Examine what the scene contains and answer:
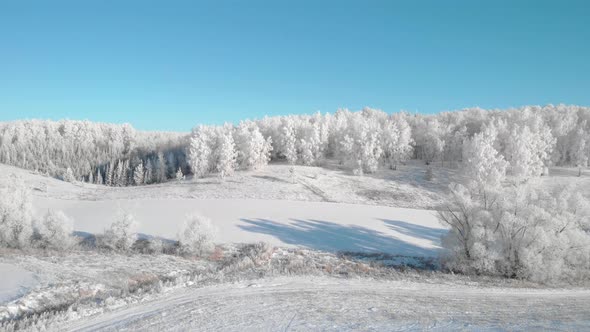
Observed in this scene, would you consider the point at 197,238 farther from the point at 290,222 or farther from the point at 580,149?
the point at 580,149

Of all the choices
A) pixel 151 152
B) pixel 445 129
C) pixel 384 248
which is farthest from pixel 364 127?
pixel 151 152

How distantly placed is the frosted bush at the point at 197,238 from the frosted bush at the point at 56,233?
8310 mm

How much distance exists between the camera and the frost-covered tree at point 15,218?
28.7 m

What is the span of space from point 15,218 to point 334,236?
25694 millimetres

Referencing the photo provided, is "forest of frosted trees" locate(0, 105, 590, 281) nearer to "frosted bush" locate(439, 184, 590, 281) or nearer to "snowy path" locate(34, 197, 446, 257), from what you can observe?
"frosted bush" locate(439, 184, 590, 281)

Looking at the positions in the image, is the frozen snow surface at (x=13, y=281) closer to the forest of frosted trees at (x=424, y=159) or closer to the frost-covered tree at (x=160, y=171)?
the forest of frosted trees at (x=424, y=159)

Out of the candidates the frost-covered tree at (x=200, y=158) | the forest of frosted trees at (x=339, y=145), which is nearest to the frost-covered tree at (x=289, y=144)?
the forest of frosted trees at (x=339, y=145)

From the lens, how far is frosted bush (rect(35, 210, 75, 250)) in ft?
94.6

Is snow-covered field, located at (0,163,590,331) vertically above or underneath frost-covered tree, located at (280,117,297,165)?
underneath

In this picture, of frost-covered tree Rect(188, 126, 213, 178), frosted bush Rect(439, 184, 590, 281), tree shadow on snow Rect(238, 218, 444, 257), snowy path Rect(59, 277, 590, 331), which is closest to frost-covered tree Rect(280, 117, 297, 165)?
frost-covered tree Rect(188, 126, 213, 178)

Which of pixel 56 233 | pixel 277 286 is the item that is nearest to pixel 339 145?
pixel 56 233

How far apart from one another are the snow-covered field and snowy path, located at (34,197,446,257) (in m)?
0.13

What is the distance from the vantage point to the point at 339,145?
276 feet

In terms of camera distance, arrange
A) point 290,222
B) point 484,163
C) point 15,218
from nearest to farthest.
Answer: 1. point 15,218
2. point 290,222
3. point 484,163
